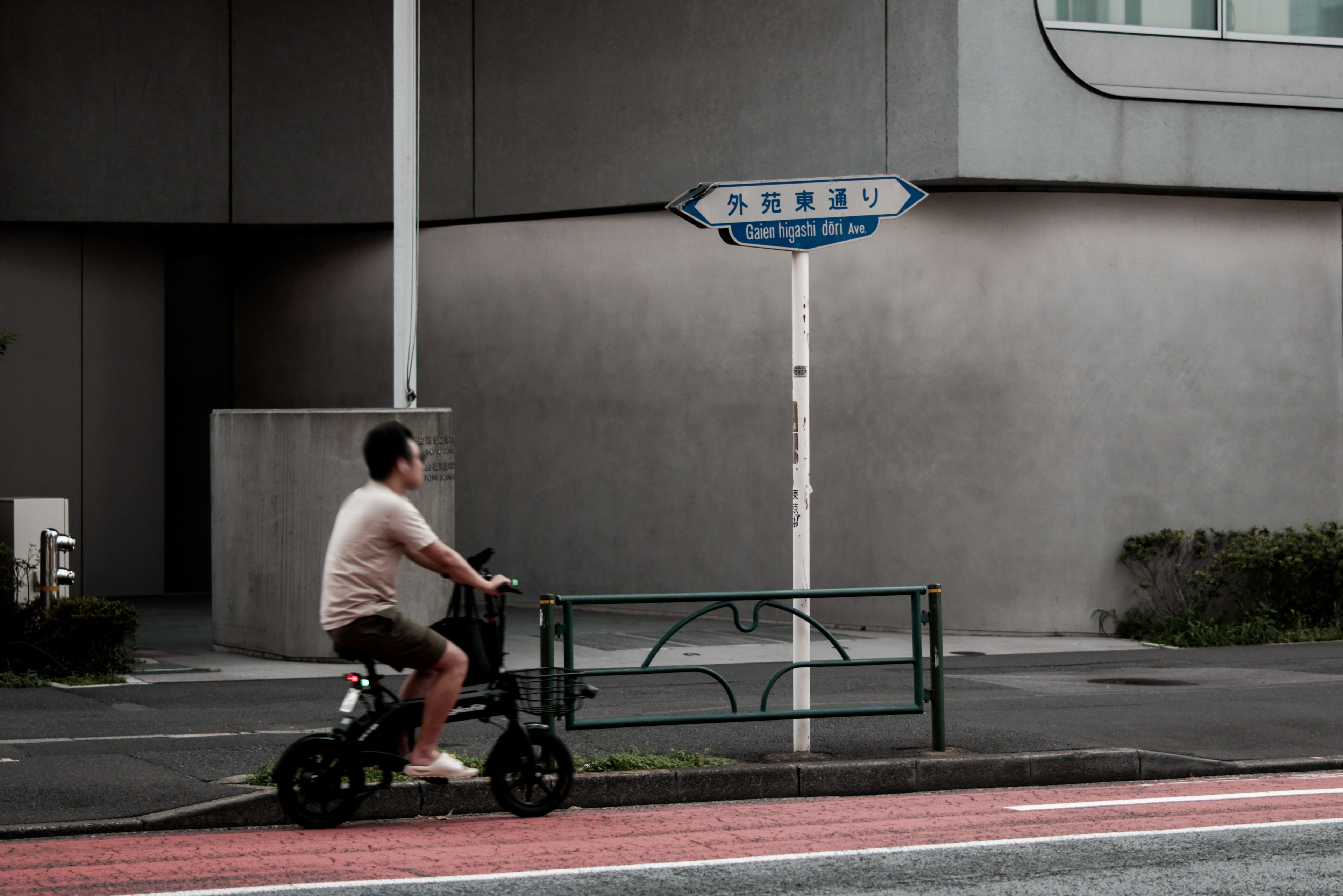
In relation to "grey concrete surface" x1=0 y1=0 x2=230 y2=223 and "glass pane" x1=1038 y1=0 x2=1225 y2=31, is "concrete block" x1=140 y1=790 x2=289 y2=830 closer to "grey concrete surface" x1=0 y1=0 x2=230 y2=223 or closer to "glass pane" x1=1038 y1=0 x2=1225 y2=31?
"glass pane" x1=1038 y1=0 x2=1225 y2=31

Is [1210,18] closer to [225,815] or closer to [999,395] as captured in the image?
[999,395]

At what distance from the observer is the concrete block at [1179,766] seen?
344 inches

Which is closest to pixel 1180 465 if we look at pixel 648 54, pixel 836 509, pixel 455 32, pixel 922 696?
pixel 836 509

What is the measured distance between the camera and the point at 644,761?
8094 millimetres

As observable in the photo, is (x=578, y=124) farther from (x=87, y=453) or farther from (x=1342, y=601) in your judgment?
(x=1342, y=601)

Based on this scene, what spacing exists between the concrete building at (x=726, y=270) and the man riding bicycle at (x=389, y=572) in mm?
10247

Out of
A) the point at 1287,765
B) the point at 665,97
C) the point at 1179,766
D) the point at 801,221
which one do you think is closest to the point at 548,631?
the point at 801,221

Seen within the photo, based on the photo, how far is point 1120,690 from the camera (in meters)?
12.2

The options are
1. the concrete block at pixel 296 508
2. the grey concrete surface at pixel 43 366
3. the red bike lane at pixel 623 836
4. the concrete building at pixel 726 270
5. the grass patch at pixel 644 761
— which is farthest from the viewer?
the grey concrete surface at pixel 43 366

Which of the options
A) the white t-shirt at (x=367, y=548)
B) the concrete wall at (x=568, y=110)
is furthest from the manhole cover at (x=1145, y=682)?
the white t-shirt at (x=367, y=548)

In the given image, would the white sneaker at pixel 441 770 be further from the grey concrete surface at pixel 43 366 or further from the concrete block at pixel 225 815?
the grey concrete surface at pixel 43 366

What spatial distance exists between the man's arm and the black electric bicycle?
0.39ft

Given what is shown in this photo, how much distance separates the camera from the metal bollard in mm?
12883

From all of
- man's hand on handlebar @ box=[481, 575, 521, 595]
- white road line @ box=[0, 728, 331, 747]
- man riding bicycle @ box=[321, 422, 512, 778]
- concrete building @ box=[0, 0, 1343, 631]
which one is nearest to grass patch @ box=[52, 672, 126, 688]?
white road line @ box=[0, 728, 331, 747]
